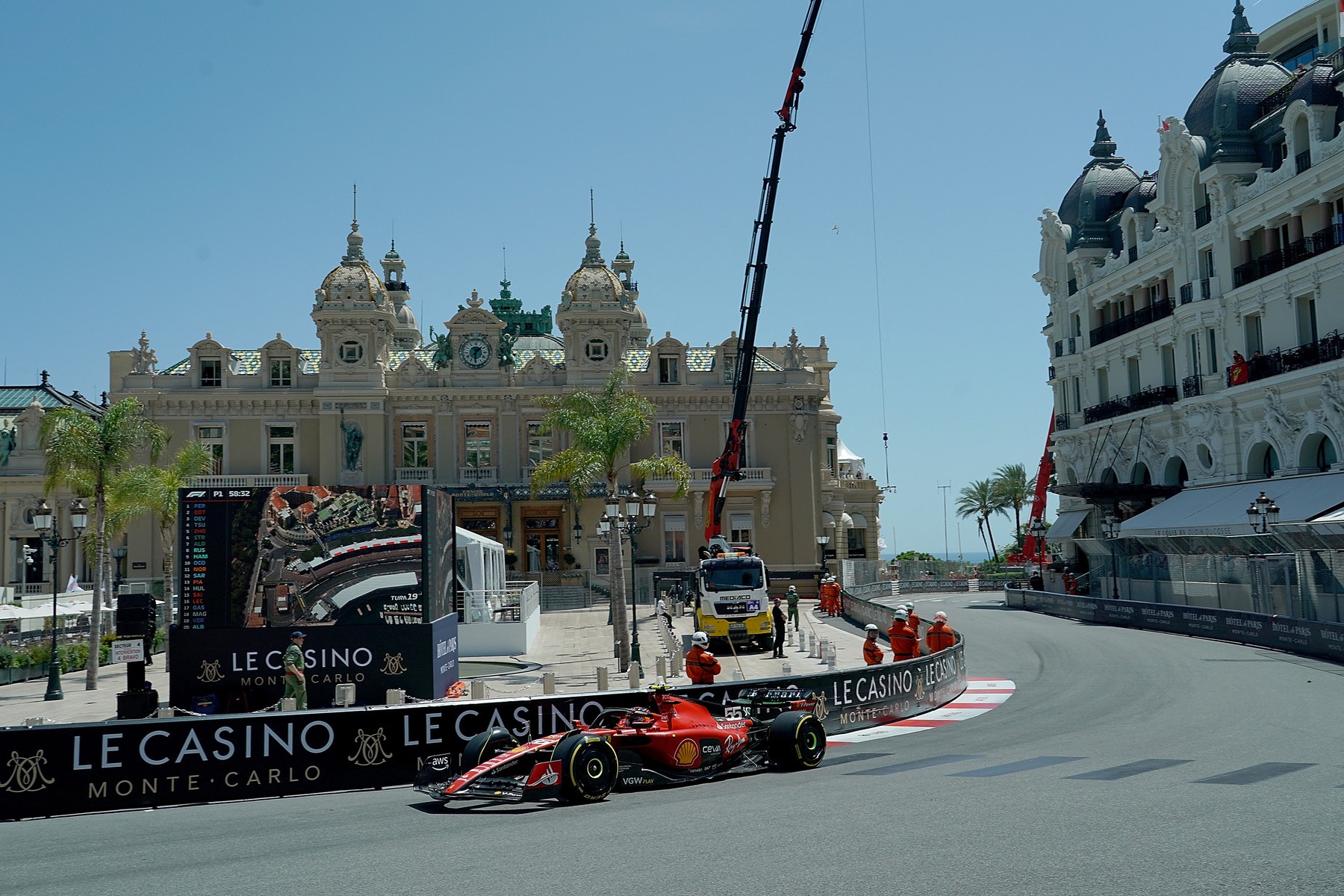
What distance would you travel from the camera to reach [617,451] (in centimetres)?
3928

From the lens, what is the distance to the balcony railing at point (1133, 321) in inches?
1994

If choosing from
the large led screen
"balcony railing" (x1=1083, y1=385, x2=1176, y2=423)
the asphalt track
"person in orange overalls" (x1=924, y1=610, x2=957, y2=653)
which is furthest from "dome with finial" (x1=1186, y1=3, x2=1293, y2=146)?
the large led screen

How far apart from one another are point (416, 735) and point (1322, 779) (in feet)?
37.6

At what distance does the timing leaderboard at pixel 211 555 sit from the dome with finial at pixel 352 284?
121 ft

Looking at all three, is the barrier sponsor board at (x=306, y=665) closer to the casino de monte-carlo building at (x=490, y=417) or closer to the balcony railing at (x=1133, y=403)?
the casino de monte-carlo building at (x=490, y=417)

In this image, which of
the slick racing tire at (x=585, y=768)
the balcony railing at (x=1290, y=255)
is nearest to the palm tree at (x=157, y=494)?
the slick racing tire at (x=585, y=768)

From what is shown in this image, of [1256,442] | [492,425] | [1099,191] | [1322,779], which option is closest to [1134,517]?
[1256,442]

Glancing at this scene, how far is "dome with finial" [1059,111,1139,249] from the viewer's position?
58969mm

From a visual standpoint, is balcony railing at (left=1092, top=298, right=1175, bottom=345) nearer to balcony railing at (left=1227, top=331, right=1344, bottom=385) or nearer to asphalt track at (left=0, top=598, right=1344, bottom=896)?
balcony railing at (left=1227, top=331, right=1344, bottom=385)

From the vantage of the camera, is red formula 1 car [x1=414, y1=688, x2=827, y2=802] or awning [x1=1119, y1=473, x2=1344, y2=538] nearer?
red formula 1 car [x1=414, y1=688, x2=827, y2=802]

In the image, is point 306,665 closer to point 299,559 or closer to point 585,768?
point 299,559

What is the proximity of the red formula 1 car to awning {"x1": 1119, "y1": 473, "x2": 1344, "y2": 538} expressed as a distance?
1043 inches

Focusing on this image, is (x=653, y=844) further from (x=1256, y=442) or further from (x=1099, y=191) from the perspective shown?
(x=1099, y=191)

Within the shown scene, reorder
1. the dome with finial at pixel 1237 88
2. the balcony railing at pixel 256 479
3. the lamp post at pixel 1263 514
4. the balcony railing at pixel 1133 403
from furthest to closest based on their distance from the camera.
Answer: the balcony railing at pixel 256 479, the balcony railing at pixel 1133 403, the dome with finial at pixel 1237 88, the lamp post at pixel 1263 514
